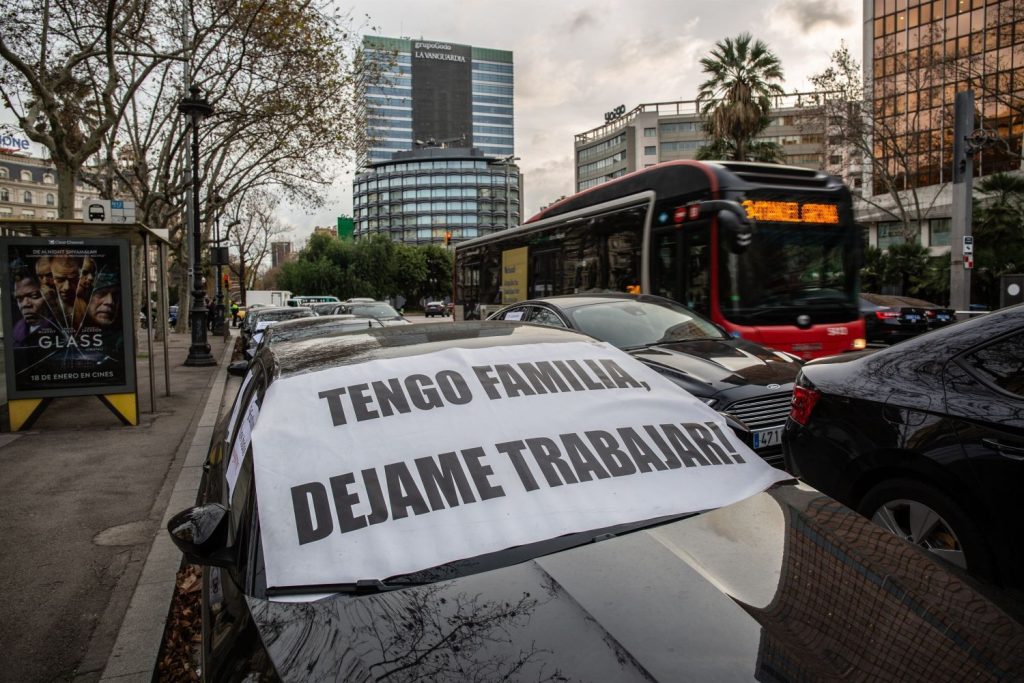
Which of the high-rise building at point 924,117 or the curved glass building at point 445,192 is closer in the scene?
the high-rise building at point 924,117

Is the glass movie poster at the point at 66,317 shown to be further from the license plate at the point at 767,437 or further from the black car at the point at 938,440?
the black car at the point at 938,440

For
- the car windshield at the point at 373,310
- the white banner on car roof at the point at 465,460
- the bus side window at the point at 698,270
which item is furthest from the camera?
the car windshield at the point at 373,310

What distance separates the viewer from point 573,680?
1.35 m

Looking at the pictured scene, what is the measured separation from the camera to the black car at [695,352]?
519 cm

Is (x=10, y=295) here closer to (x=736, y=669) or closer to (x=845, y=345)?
(x=736, y=669)

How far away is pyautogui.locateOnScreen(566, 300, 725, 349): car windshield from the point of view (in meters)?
6.56

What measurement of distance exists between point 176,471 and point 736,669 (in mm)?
6517

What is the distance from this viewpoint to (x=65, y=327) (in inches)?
339

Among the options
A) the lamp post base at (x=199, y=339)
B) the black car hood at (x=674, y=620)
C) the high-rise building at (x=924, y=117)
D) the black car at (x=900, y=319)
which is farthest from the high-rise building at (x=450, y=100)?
the black car hood at (x=674, y=620)

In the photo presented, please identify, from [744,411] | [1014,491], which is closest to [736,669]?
[1014,491]

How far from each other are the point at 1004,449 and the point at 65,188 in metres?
15.8

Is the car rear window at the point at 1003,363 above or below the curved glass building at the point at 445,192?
below

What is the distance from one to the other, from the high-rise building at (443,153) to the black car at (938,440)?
133 metres

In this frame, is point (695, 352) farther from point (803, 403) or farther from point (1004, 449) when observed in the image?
point (1004, 449)
